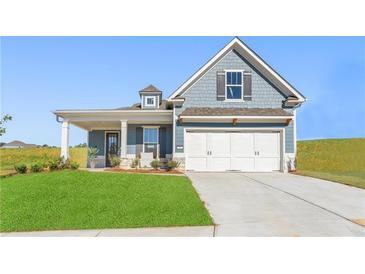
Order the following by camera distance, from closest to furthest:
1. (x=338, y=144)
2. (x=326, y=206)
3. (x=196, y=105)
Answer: (x=326, y=206)
(x=196, y=105)
(x=338, y=144)

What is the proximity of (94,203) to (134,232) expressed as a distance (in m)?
2.79

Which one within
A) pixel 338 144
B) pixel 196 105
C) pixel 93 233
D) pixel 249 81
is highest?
pixel 249 81

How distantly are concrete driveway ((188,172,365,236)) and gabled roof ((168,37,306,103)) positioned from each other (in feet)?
23.3

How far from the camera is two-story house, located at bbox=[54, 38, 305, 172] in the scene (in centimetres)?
1773

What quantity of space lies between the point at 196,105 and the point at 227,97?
1956 millimetres

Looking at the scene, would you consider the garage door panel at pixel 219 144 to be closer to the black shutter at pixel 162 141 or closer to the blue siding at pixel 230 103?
the blue siding at pixel 230 103

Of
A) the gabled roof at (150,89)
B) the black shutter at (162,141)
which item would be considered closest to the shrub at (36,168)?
the black shutter at (162,141)

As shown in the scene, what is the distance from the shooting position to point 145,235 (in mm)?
6098

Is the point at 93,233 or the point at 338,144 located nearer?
the point at 93,233

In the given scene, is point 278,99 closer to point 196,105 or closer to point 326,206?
point 196,105

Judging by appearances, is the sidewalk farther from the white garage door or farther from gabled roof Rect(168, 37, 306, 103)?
gabled roof Rect(168, 37, 306, 103)

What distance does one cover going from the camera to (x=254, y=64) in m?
18.5

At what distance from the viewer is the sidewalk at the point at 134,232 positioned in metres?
6.12
